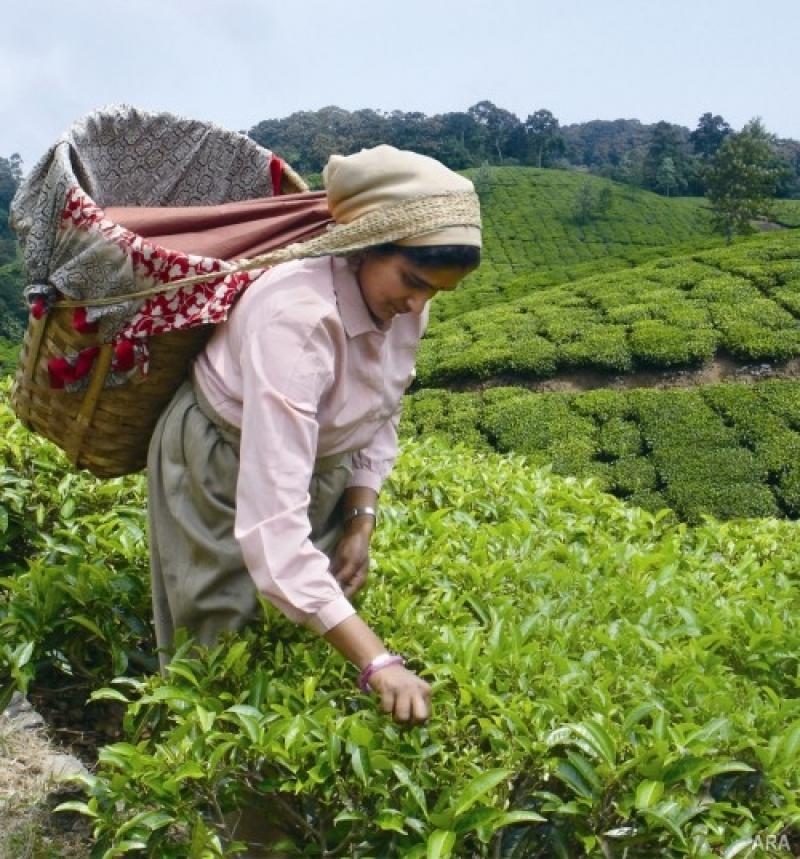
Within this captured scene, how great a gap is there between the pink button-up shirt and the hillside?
1249 inches

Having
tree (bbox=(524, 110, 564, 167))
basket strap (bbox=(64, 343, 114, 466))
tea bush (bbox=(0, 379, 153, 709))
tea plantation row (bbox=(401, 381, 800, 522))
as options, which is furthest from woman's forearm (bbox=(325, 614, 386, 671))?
tree (bbox=(524, 110, 564, 167))

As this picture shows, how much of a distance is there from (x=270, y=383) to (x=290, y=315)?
0.12m

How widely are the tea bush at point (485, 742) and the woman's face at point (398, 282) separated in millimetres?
657

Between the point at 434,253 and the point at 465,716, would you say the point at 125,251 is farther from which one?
the point at 465,716

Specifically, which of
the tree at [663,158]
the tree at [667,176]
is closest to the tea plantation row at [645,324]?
the tree at [667,176]

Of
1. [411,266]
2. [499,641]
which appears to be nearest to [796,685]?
[499,641]

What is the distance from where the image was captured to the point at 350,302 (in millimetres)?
1660

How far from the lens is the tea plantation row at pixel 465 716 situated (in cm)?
159

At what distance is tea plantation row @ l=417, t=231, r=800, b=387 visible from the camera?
1149cm

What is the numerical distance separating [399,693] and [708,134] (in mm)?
75778

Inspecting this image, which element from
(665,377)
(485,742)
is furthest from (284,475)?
(665,377)

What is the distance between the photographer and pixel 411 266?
1.60 meters

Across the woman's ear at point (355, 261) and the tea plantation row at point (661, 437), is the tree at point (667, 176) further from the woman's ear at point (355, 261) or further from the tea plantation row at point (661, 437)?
the woman's ear at point (355, 261)

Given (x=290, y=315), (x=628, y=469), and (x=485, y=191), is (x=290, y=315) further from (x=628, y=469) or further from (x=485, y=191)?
(x=485, y=191)
